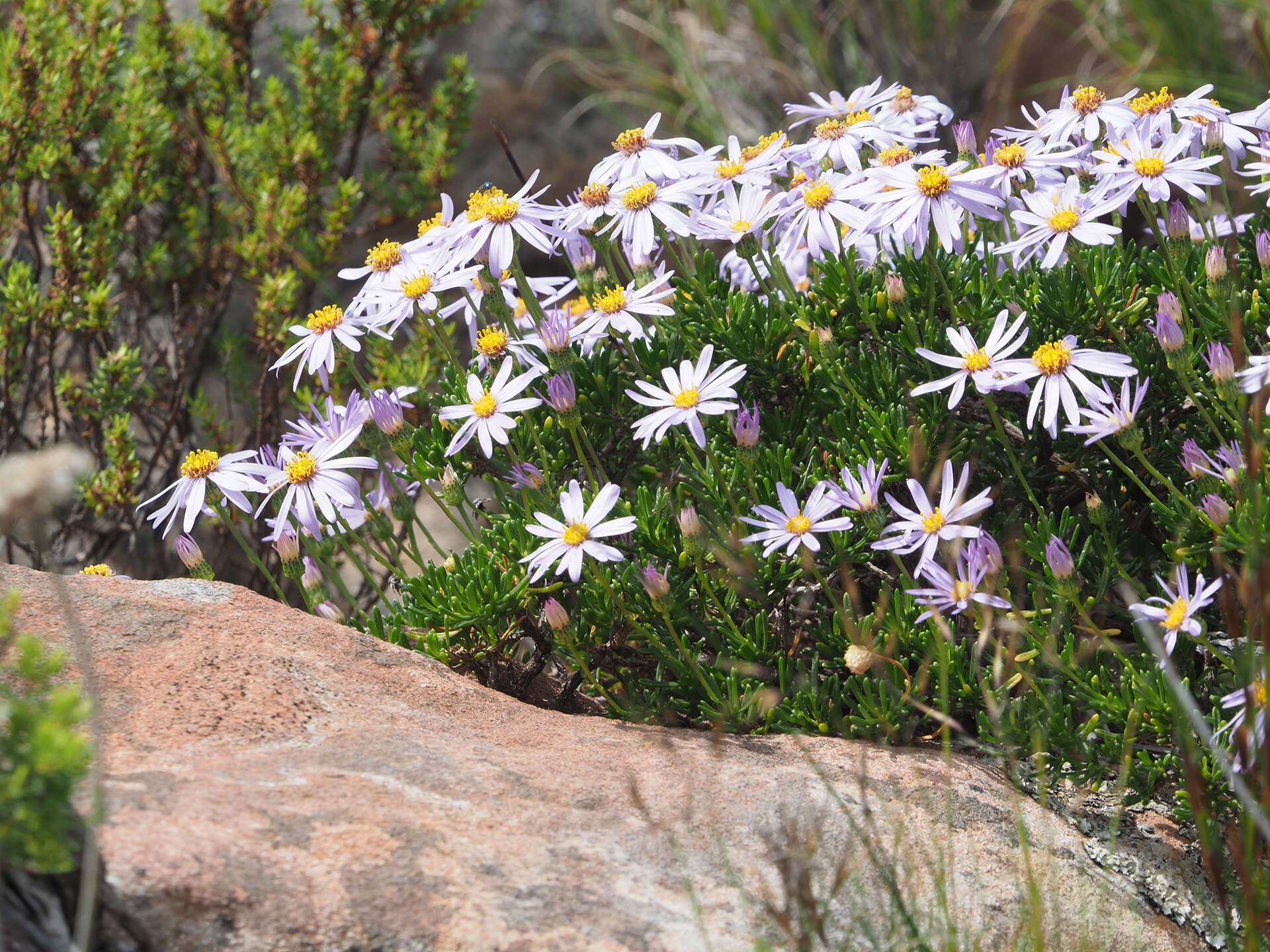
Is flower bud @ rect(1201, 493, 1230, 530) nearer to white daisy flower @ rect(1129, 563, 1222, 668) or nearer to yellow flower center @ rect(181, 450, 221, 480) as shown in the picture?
white daisy flower @ rect(1129, 563, 1222, 668)

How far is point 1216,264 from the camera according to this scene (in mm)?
2471

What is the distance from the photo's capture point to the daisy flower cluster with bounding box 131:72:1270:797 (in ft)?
7.98

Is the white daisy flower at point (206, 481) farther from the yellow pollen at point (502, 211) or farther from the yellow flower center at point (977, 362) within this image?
the yellow flower center at point (977, 362)

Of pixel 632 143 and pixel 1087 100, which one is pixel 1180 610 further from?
pixel 632 143

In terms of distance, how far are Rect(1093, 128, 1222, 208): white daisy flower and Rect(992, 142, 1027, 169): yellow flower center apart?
0.57 ft

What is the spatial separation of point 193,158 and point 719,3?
171 inches

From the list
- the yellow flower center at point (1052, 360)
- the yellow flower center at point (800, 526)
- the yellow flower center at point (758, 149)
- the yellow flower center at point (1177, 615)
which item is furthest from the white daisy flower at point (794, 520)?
the yellow flower center at point (758, 149)

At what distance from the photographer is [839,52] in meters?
8.04

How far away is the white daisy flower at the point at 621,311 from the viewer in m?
2.80

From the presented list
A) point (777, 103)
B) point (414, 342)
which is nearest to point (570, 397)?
point (414, 342)

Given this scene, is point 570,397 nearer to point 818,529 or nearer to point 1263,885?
point 818,529

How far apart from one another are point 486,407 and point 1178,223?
1.65 metres

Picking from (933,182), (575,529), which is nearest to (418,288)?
(575,529)

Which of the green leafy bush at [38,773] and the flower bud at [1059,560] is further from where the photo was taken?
the flower bud at [1059,560]
